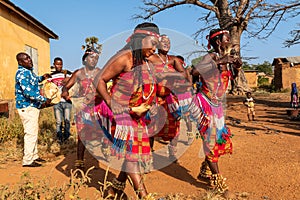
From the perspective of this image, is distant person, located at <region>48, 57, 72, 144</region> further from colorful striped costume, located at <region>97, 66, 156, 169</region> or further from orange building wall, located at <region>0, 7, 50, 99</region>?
orange building wall, located at <region>0, 7, 50, 99</region>

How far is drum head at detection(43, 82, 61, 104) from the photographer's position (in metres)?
5.08

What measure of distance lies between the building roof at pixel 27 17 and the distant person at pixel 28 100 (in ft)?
19.6

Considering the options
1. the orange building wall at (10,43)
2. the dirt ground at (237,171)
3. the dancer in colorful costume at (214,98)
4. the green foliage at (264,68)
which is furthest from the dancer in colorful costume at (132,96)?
the green foliage at (264,68)

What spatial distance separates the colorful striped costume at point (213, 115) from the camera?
310 centimetres

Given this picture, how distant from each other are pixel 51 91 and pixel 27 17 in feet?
23.6

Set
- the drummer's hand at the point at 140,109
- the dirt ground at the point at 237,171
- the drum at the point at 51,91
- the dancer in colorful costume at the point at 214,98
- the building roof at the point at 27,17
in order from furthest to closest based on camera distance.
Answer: the building roof at the point at 27,17 < the drum at the point at 51,91 < the dirt ground at the point at 237,171 < the dancer in colorful costume at the point at 214,98 < the drummer's hand at the point at 140,109

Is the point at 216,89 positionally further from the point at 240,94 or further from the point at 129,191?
the point at 240,94

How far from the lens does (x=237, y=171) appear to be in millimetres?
3770

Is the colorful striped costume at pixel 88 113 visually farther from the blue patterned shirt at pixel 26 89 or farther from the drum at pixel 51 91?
the drum at pixel 51 91

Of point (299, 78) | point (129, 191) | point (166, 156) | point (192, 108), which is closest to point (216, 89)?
point (192, 108)

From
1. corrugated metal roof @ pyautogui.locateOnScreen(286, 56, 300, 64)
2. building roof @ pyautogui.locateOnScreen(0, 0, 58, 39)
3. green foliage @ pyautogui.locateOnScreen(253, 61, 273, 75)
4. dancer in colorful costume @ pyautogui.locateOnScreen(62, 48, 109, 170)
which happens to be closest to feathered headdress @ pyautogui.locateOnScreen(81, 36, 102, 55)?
dancer in colorful costume @ pyautogui.locateOnScreen(62, 48, 109, 170)

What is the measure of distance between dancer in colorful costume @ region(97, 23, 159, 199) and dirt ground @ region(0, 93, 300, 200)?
63 cm

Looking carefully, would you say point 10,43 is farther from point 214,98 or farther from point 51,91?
point 214,98

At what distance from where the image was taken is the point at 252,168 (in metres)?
3.83
